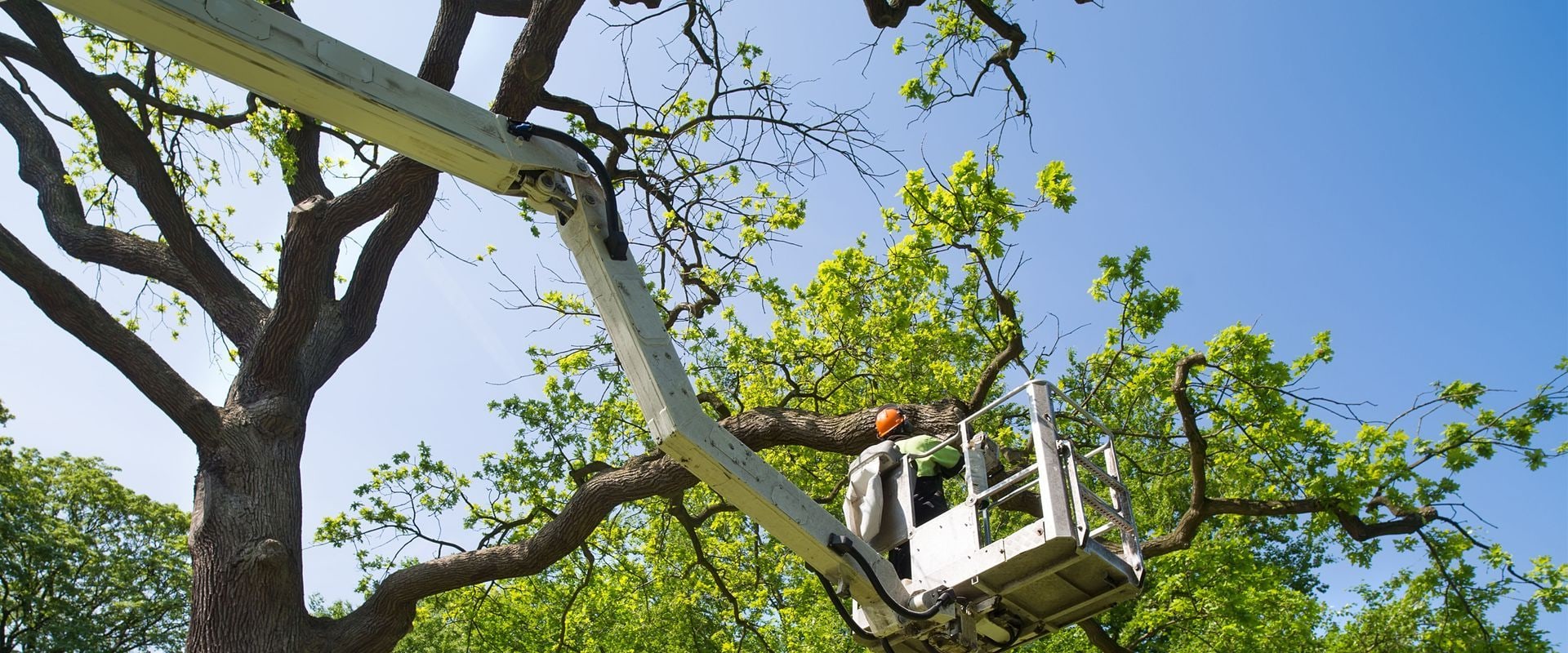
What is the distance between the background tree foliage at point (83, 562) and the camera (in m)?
26.3

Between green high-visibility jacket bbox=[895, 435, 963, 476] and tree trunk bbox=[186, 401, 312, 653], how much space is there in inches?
170

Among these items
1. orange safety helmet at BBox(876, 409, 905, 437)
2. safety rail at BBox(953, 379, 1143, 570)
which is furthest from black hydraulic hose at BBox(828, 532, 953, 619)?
orange safety helmet at BBox(876, 409, 905, 437)

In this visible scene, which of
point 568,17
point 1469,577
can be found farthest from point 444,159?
point 1469,577

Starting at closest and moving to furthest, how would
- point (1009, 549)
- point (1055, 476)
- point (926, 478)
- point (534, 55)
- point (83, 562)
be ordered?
point (1009, 549) → point (1055, 476) → point (926, 478) → point (534, 55) → point (83, 562)

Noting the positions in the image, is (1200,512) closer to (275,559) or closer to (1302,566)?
(275,559)

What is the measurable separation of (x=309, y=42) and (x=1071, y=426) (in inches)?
399

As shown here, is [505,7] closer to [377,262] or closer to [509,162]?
[377,262]

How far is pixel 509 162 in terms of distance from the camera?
19.4 feet

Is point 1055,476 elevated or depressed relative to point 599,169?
depressed

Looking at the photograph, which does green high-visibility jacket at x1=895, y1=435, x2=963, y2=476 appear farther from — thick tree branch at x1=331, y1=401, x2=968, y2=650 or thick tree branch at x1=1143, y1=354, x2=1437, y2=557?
thick tree branch at x1=1143, y1=354, x2=1437, y2=557

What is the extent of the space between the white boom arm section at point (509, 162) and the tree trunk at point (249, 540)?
3404 millimetres

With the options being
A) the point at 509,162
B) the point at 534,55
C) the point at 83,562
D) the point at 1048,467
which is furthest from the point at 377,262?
the point at 83,562

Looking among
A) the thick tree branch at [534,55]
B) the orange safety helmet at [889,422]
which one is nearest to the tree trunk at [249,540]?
the thick tree branch at [534,55]

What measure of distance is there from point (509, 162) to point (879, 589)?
3126mm
